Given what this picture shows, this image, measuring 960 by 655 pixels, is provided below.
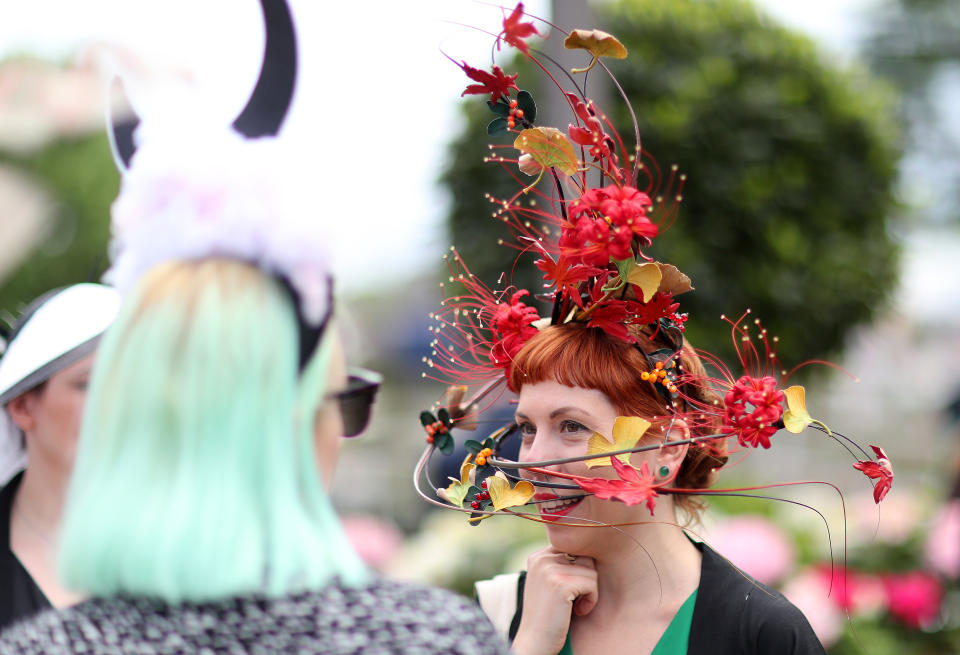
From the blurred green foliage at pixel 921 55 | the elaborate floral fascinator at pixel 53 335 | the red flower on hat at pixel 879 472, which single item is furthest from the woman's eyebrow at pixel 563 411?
the blurred green foliage at pixel 921 55

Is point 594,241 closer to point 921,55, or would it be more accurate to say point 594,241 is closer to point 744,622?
point 744,622

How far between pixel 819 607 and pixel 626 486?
104 inches

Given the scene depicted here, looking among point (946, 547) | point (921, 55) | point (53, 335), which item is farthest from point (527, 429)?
point (921, 55)

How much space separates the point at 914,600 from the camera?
4.11 meters

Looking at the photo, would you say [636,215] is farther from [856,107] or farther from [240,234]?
[856,107]

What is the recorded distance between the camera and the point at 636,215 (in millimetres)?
1660

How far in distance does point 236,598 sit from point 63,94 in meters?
8.04

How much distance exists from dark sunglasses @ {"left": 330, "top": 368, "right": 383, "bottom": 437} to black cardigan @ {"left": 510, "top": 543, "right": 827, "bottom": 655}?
0.71 meters

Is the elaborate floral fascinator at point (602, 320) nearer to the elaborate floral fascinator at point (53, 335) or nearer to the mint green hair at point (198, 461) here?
the mint green hair at point (198, 461)

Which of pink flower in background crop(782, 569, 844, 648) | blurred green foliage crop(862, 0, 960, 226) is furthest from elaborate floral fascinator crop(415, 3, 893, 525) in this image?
blurred green foliage crop(862, 0, 960, 226)

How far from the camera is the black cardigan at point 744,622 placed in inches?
67.7

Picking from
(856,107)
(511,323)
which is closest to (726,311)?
(856,107)

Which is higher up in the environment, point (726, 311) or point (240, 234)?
point (726, 311)

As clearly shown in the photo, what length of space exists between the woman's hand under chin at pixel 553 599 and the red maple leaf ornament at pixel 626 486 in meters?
0.28
